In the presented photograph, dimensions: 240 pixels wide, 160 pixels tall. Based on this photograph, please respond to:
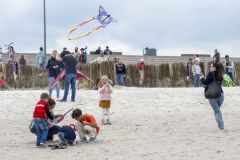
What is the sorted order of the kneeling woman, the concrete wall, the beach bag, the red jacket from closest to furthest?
the red jacket → the kneeling woman → the beach bag → the concrete wall

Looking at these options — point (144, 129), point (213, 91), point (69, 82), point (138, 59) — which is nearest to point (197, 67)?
point (69, 82)

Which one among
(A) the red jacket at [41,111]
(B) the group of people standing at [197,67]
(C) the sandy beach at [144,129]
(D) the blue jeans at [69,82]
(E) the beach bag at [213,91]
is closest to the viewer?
(C) the sandy beach at [144,129]

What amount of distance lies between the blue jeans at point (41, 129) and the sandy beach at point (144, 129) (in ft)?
0.76

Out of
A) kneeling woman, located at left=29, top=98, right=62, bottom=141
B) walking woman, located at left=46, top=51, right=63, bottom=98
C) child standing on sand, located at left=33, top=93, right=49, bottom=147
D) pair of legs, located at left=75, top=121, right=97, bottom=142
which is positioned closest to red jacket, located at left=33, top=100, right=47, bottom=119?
child standing on sand, located at left=33, top=93, right=49, bottom=147

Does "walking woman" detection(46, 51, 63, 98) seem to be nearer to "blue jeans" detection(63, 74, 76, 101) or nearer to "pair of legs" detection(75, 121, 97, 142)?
"blue jeans" detection(63, 74, 76, 101)

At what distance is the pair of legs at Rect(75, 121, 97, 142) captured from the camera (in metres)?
13.8

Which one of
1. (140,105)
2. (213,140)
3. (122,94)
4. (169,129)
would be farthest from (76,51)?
(213,140)

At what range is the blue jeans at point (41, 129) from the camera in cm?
1335

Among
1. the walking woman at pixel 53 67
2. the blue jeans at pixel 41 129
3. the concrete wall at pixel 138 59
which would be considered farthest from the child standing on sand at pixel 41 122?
the concrete wall at pixel 138 59

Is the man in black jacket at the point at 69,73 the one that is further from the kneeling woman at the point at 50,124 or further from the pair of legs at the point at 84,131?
the pair of legs at the point at 84,131

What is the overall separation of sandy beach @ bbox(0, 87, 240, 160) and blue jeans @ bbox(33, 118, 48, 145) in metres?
0.23

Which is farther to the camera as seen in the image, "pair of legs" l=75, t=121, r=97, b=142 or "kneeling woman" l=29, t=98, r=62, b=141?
"pair of legs" l=75, t=121, r=97, b=142

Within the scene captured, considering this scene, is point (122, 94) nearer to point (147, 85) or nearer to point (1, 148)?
point (147, 85)

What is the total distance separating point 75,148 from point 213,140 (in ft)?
9.35
